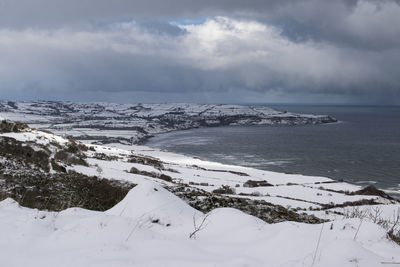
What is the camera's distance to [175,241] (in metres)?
4.85

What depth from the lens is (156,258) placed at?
4117 millimetres

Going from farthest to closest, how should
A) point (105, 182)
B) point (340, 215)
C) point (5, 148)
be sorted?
1. point (5, 148)
2. point (105, 182)
3. point (340, 215)

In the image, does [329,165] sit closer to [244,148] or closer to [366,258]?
[244,148]

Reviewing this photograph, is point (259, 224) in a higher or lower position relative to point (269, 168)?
higher

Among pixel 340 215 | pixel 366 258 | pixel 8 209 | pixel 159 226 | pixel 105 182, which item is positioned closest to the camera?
pixel 366 258

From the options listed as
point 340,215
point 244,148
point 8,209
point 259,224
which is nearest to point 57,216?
point 8,209

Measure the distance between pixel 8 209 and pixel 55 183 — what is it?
33.1ft

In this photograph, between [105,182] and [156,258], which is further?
[105,182]

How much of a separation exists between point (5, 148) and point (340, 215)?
27.7 m

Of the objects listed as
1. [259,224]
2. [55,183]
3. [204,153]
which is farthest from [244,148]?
[259,224]

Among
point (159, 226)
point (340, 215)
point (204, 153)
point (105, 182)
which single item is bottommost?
point (204, 153)

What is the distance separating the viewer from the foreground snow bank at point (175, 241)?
4004 mm

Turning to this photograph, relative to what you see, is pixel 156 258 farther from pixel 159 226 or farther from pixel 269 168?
pixel 269 168

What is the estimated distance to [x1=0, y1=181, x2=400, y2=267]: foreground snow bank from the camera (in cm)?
400
